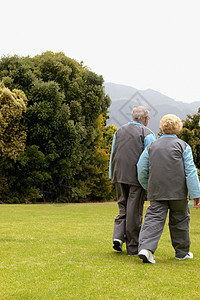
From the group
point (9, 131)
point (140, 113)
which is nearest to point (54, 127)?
point (9, 131)

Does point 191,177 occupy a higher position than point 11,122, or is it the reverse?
point 11,122

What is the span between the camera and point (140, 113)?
583 cm

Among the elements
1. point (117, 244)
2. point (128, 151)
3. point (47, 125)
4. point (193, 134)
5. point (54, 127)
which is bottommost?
point (117, 244)

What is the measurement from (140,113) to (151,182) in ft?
3.96

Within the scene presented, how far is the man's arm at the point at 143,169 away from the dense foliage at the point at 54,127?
19211 millimetres

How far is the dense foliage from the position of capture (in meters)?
24.6

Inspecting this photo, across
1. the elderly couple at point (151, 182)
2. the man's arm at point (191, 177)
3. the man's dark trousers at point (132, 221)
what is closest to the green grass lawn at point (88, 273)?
the man's dark trousers at point (132, 221)

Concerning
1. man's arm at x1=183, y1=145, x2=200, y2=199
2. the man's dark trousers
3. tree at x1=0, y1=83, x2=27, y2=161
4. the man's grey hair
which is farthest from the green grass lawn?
tree at x1=0, y1=83, x2=27, y2=161

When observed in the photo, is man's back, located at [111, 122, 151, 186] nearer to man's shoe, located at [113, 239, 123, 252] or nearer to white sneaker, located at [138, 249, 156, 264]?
man's shoe, located at [113, 239, 123, 252]

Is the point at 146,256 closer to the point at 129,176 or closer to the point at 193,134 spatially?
the point at 129,176

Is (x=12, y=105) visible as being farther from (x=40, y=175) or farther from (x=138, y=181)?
(x=138, y=181)

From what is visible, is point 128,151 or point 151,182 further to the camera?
point 128,151

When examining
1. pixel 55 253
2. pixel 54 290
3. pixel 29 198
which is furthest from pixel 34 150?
pixel 54 290

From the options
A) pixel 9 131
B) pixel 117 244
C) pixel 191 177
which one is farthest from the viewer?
pixel 9 131
